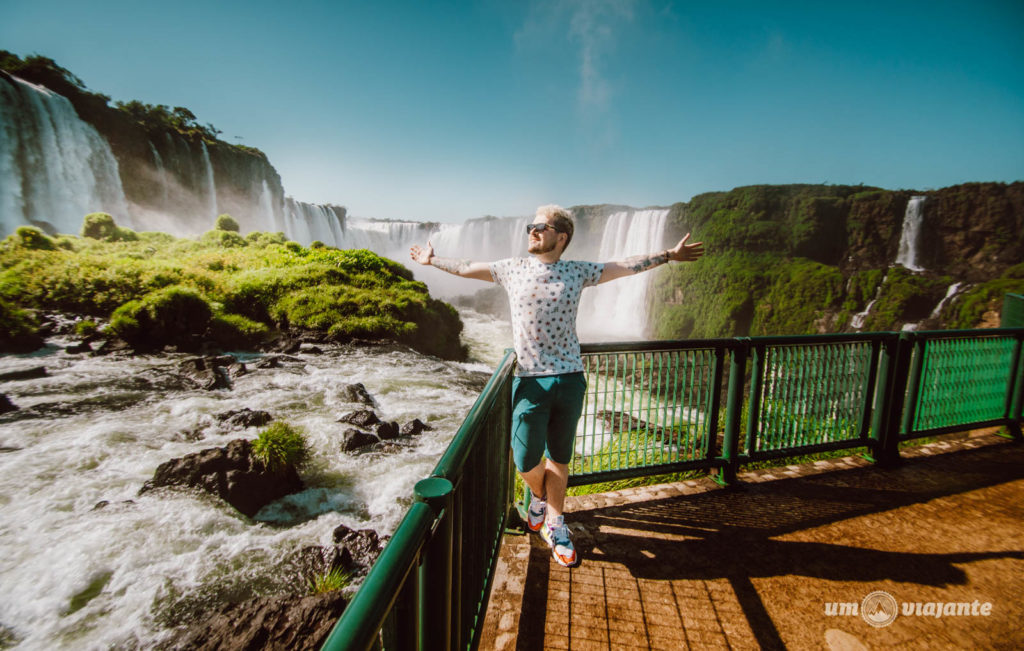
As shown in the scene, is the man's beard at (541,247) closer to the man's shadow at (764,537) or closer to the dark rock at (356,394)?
the man's shadow at (764,537)

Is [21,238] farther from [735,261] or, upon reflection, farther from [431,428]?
[735,261]

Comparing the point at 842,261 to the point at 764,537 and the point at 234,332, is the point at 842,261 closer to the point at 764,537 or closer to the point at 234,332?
the point at 764,537

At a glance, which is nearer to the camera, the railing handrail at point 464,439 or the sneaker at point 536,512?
the railing handrail at point 464,439

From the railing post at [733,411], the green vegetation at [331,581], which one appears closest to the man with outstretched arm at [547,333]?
the railing post at [733,411]

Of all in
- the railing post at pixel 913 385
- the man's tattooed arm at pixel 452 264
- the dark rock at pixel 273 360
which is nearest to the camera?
the man's tattooed arm at pixel 452 264

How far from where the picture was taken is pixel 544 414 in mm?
2463

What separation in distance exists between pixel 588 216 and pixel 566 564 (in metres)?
49.9

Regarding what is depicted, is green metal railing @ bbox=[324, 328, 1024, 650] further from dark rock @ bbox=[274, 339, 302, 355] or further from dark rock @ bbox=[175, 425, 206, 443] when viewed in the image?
dark rock @ bbox=[274, 339, 302, 355]

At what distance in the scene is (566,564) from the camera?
9.04ft

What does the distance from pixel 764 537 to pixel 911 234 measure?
33.8 metres

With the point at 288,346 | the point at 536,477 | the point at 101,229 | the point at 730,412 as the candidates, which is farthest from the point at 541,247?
the point at 101,229

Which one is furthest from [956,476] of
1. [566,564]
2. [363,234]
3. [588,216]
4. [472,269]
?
[363,234]

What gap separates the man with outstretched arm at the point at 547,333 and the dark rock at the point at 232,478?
6217 millimetres

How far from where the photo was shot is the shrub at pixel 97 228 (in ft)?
87.9
